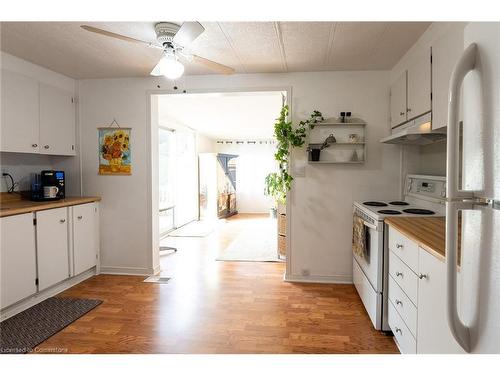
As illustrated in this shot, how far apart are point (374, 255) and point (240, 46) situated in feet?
6.69

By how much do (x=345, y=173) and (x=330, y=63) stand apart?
3.76ft

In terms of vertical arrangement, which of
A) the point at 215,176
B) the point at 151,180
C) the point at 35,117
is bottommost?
the point at 151,180

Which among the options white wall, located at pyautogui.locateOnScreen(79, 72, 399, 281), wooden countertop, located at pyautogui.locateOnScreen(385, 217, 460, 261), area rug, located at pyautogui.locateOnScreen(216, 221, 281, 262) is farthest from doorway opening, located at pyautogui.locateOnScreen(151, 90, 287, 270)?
wooden countertop, located at pyautogui.locateOnScreen(385, 217, 460, 261)

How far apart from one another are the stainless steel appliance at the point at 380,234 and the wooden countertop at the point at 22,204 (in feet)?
9.37

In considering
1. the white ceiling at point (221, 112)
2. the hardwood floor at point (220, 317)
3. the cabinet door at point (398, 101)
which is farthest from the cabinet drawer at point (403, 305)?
the white ceiling at point (221, 112)

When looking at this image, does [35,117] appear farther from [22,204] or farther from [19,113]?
[22,204]

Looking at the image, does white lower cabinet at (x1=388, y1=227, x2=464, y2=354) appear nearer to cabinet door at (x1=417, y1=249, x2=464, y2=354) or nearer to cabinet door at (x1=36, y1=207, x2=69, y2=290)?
cabinet door at (x1=417, y1=249, x2=464, y2=354)

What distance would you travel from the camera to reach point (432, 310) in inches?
56.3

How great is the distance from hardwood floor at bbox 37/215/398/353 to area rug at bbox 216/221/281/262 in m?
0.52

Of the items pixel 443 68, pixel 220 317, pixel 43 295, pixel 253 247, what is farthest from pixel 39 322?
pixel 443 68

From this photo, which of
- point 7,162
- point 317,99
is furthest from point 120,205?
point 317,99

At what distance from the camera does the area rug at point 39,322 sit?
2.08m

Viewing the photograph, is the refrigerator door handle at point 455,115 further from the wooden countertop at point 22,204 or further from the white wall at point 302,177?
the wooden countertop at point 22,204

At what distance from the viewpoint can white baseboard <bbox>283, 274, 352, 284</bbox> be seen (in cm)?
326
